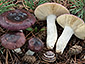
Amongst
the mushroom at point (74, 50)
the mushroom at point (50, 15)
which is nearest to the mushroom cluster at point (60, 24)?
the mushroom at point (50, 15)

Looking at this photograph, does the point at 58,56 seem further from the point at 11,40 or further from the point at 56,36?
the point at 11,40

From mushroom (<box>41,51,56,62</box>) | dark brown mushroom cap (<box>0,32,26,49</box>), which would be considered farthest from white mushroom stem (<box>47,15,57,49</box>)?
dark brown mushroom cap (<box>0,32,26,49</box>)

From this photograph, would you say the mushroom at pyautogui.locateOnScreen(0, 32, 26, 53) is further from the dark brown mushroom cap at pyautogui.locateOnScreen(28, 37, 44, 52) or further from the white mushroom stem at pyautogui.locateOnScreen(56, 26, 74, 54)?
the white mushroom stem at pyautogui.locateOnScreen(56, 26, 74, 54)

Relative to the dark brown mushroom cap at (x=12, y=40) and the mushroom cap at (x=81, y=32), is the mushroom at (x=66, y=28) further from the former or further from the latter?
the dark brown mushroom cap at (x=12, y=40)

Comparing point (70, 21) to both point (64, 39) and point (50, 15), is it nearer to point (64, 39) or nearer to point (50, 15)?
point (64, 39)

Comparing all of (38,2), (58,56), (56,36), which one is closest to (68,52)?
(58,56)
